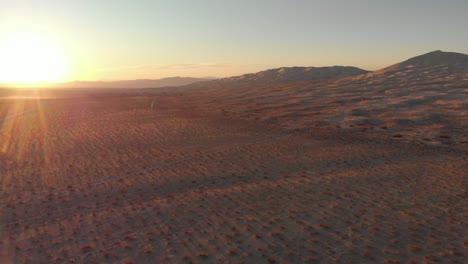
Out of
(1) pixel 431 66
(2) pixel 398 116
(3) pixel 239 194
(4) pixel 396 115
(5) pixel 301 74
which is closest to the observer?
(3) pixel 239 194

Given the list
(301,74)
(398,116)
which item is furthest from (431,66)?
(301,74)

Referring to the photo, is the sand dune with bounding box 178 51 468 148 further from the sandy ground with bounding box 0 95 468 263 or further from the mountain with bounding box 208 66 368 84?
the mountain with bounding box 208 66 368 84

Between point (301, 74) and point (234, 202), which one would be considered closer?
point (234, 202)

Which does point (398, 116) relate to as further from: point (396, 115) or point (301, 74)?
point (301, 74)

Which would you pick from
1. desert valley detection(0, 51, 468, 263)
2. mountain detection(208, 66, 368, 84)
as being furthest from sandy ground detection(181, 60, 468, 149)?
mountain detection(208, 66, 368, 84)

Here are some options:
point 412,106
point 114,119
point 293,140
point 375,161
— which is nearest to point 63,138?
point 114,119
